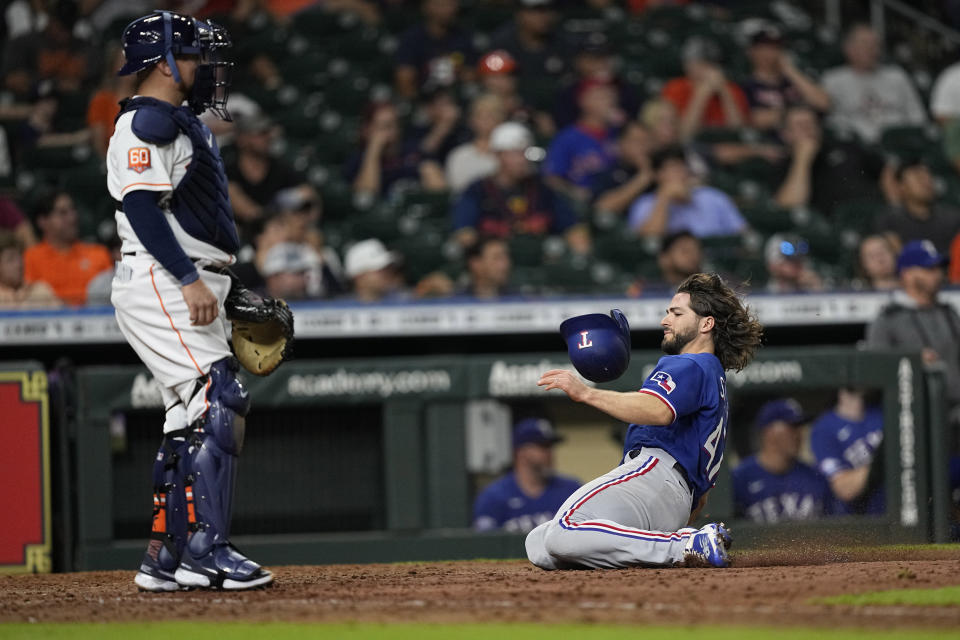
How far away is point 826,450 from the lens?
25.7ft

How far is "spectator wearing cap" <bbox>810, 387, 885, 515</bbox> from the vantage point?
305 inches

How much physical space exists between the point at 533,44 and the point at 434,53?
2.91ft

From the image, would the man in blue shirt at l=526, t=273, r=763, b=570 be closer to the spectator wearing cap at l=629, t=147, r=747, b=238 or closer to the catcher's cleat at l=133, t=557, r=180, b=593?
the catcher's cleat at l=133, t=557, r=180, b=593

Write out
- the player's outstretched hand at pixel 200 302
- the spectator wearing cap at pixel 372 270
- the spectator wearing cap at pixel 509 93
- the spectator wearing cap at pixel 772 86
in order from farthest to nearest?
1. the spectator wearing cap at pixel 772 86
2. the spectator wearing cap at pixel 509 93
3. the spectator wearing cap at pixel 372 270
4. the player's outstretched hand at pixel 200 302

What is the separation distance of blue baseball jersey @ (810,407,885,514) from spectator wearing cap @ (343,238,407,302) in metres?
2.64

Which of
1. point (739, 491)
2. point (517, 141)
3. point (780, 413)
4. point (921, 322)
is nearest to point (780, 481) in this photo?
point (739, 491)

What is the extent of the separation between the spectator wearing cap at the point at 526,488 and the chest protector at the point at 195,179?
325cm

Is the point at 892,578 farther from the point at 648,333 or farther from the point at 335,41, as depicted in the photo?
the point at 335,41

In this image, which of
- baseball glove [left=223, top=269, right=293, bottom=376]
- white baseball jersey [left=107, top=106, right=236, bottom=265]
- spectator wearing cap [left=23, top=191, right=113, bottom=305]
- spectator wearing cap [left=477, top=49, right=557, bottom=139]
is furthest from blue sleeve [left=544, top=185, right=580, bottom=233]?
white baseball jersey [left=107, top=106, right=236, bottom=265]

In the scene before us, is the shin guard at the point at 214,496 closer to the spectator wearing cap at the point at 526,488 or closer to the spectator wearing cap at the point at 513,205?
the spectator wearing cap at the point at 526,488

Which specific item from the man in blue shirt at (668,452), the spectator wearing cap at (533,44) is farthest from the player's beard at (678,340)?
the spectator wearing cap at (533,44)

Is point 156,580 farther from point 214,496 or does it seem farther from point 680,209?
point 680,209

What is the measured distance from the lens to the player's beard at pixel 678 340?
5234mm

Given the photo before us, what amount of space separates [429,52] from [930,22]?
4725 mm
